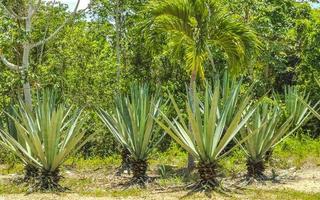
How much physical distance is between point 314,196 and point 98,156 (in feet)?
24.0

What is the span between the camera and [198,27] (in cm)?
963

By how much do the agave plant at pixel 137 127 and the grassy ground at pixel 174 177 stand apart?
397 millimetres

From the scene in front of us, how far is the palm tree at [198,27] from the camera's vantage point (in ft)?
31.2

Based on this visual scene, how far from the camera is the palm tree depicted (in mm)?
9523

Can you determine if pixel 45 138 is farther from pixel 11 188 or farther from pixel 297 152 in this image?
pixel 297 152

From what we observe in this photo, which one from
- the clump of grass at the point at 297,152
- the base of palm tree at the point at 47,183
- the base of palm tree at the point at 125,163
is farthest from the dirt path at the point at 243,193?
the base of palm tree at the point at 125,163

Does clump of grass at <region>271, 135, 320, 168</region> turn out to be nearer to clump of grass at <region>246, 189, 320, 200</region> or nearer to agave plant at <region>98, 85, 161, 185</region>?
clump of grass at <region>246, 189, 320, 200</region>

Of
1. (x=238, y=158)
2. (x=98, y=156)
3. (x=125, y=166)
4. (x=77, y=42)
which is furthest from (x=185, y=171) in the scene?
(x=77, y=42)

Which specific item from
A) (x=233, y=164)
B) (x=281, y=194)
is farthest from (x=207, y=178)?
(x=233, y=164)

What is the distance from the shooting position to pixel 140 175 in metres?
9.00

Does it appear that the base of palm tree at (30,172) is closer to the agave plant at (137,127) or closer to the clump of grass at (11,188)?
the clump of grass at (11,188)

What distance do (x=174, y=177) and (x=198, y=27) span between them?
270 centimetres

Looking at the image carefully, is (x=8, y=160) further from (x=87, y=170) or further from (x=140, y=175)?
(x=140, y=175)

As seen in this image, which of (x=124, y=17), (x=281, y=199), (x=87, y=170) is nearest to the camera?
(x=281, y=199)
